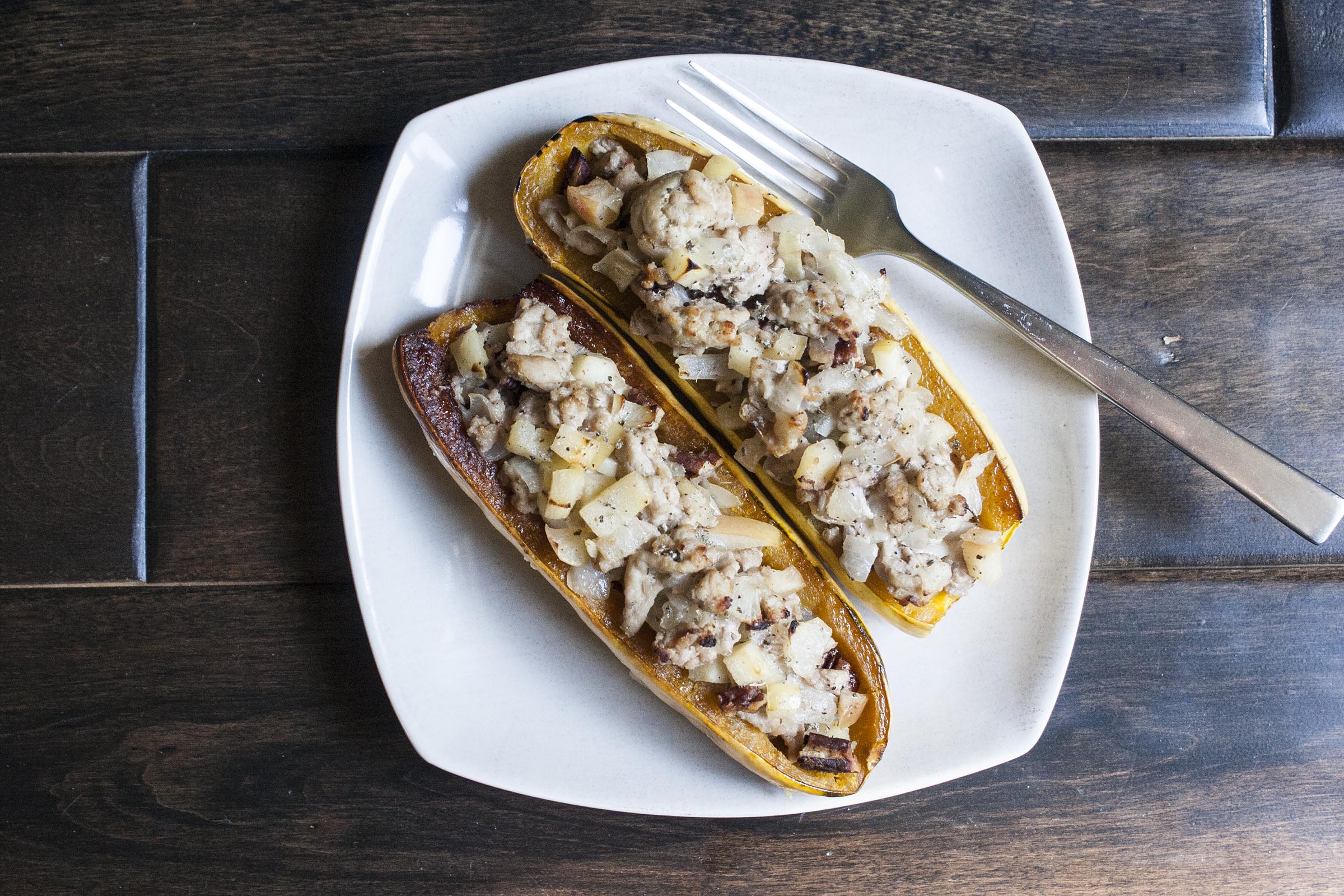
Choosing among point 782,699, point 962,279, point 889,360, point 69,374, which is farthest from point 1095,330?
point 69,374

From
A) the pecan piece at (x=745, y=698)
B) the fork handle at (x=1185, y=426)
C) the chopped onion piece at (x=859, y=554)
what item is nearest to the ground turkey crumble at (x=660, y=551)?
the pecan piece at (x=745, y=698)

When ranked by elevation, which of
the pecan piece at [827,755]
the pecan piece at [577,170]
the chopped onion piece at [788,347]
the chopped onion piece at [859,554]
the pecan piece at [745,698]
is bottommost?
the pecan piece at [827,755]

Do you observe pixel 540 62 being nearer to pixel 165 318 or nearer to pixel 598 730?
pixel 165 318

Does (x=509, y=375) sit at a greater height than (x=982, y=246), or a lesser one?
lesser

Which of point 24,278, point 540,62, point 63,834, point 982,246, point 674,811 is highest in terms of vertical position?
point 540,62

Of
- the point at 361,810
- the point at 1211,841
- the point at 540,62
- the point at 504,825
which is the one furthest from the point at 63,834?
the point at 1211,841

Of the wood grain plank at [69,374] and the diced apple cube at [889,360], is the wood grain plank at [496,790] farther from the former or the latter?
the diced apple cube at [889,360]
